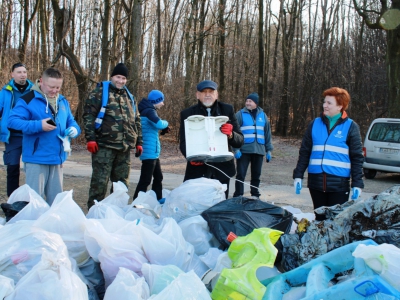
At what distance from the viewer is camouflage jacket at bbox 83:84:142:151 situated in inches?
177

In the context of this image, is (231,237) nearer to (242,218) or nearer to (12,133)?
(242,218)

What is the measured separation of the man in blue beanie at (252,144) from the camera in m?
6.11

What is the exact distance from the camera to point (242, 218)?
318 centimetres

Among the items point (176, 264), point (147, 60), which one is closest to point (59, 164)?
point (176, 264)

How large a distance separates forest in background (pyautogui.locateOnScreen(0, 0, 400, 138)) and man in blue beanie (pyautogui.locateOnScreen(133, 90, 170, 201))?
23.0ft

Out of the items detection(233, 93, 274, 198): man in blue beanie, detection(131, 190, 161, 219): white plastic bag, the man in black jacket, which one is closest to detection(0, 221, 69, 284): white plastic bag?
detection(131, 190, 161, 219): white plastic bag

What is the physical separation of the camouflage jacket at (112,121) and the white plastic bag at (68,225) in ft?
5.35

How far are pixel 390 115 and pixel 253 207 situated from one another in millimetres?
9734

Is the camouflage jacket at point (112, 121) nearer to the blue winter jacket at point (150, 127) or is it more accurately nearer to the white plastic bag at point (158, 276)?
the blue winter jacket at point (150, 127)

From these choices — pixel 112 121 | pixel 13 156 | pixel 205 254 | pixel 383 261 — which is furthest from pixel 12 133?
pixel 383 261

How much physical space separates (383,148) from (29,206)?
8.86m

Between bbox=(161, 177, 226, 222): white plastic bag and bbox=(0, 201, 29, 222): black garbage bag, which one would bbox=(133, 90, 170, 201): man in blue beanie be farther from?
bbox=(0, 201, 29, 222): black garbage bag

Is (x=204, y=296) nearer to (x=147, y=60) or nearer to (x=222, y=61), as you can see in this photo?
(x=222, y=61)

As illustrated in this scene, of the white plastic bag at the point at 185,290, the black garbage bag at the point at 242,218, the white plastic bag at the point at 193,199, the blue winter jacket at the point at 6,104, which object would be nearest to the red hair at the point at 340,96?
the black garbage bag at the point at 242,218
